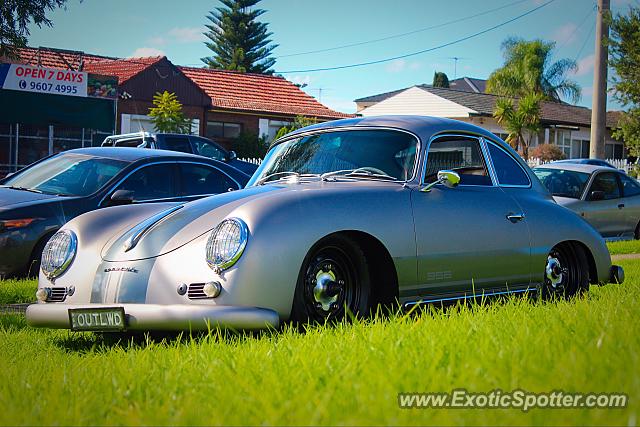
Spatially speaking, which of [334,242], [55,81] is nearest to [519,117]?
[55,81]

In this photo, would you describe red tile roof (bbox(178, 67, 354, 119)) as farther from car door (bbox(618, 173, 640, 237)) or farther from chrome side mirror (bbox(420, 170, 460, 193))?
chrome side mirror (bbox(420, 170, 460, 193))

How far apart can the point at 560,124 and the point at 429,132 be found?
48.7 meters

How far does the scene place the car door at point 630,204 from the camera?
16.1 meters

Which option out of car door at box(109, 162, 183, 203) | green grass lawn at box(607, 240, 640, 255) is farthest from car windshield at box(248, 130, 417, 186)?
green grass lawn at box(607, 240, 640, 255)

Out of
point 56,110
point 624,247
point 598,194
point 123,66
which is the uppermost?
point 123,66

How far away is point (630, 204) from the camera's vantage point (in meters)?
16.2

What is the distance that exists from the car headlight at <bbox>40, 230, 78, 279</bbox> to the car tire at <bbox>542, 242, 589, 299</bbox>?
12.1 ft

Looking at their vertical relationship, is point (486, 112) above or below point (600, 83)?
above

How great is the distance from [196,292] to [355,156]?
1875 millimetres

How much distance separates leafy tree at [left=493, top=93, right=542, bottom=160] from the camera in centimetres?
4791

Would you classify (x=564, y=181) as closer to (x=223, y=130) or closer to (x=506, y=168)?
(x=506, y=168)

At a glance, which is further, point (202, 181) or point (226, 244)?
point (202, 181)

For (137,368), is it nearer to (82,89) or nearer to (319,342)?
(319,342)

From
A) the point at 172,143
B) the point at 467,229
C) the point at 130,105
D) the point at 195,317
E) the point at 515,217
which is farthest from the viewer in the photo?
the point at 130,105
